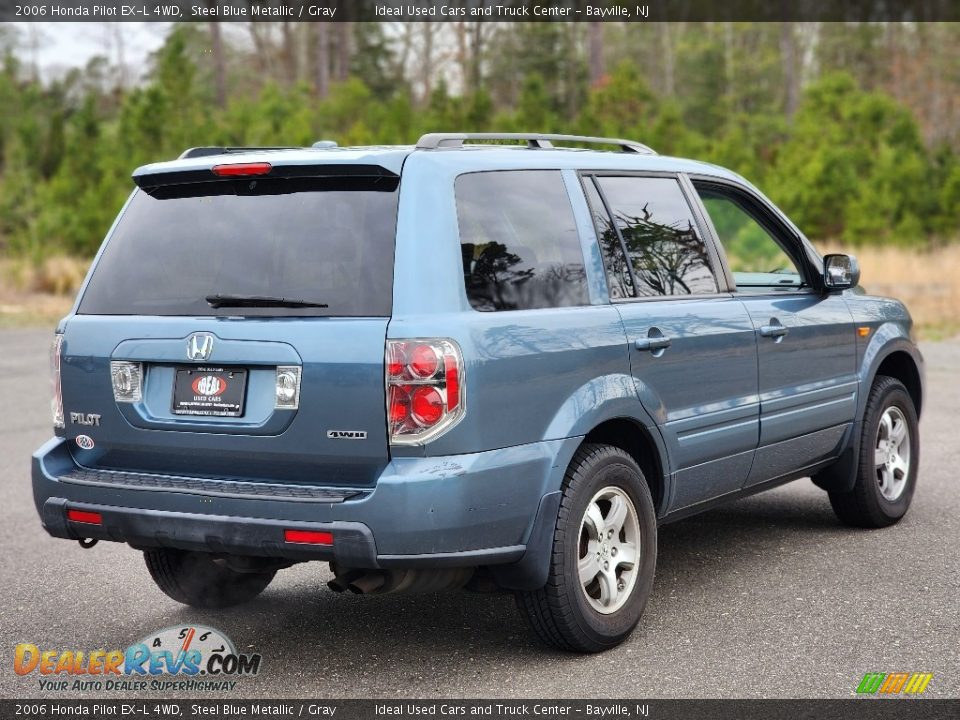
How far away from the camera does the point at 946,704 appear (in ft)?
13.5

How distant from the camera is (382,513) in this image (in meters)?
4.00

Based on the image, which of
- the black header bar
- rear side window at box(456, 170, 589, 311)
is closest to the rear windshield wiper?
rear side window at box(456, 170, 589, 311)

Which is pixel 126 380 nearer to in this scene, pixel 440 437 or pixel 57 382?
pixel 57 382

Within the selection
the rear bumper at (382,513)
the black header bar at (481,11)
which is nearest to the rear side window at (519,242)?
the rear bumper at (382,513)

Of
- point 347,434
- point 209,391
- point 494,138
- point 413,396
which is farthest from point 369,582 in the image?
point 494,138

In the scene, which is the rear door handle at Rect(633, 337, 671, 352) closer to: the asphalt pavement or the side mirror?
the asphalt pavement

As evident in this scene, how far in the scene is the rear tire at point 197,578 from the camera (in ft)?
17.4

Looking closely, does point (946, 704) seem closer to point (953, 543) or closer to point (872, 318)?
point (953, 543)

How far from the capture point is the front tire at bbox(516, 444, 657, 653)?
448 cm

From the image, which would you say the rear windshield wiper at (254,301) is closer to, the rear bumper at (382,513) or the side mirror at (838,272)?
the rear bumper at (382,513)

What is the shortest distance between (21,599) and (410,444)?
8.43ft

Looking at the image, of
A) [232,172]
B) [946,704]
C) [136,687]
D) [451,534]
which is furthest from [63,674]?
[946,704]

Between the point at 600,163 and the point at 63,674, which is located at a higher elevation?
the point at 600,163

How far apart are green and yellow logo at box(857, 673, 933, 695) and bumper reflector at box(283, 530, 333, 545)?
6.24 ft
